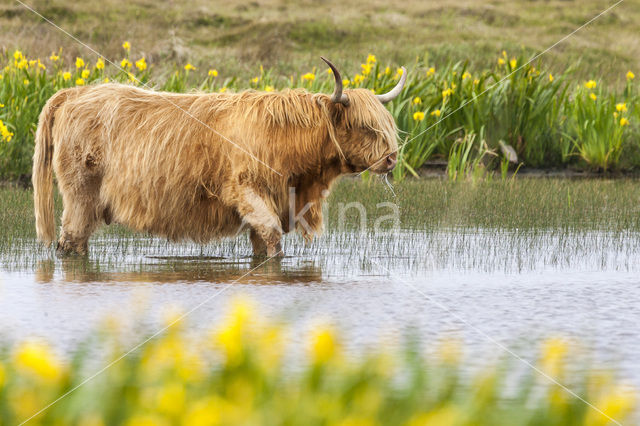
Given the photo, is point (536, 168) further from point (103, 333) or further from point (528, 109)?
point (103, 333)

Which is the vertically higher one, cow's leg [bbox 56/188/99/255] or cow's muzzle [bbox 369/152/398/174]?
cow's muzzle [bbox 369/152/398/174]

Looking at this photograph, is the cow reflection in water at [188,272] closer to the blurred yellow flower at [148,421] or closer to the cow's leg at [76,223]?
the cow's leg at [76,223]

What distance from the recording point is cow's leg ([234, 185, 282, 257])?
6605 millimetres

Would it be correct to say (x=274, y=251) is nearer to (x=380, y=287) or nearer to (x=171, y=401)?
(x=380, y=287)

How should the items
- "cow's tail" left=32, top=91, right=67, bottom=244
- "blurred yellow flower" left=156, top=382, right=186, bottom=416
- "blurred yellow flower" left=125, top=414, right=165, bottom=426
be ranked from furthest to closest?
"cow's tail" left=32, top=91, right=67, bottom=244
"blurred yellow flower" left=156, top=382, right=186, bottom=416
"blurred yellow flower" left=125, top=414, right=165, bottom=426

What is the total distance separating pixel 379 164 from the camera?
6.82m

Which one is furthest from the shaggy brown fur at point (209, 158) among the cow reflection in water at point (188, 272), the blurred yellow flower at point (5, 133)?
the blurred yellow flower at point (5, 133)

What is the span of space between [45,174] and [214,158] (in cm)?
137

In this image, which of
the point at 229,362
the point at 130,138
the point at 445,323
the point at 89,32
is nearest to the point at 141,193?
the point at 130,138

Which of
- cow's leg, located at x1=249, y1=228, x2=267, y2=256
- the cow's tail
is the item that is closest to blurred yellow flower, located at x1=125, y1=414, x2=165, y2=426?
cow's leg, located at x1=249, y1=228, x2=267, y2=256

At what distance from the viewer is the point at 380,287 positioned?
5781mm

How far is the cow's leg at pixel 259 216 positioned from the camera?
21.7 feet

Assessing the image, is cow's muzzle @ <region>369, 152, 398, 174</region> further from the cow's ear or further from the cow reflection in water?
the cow reflection in water

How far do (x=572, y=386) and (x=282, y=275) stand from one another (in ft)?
9.25
